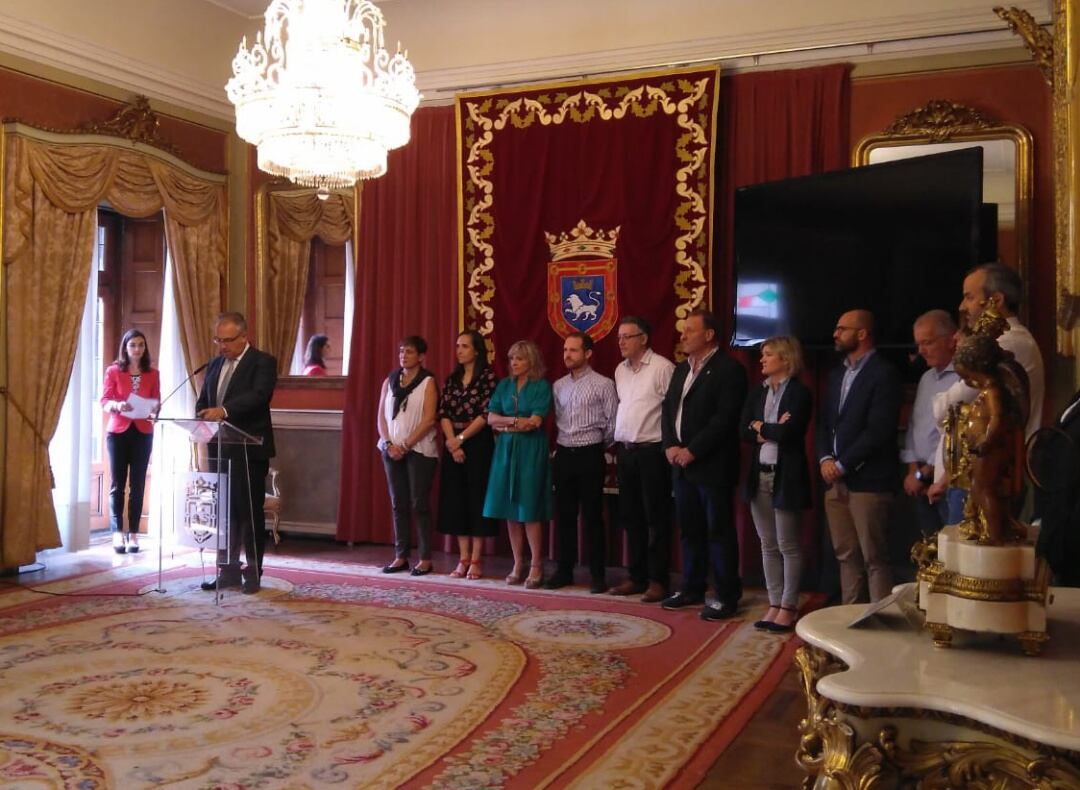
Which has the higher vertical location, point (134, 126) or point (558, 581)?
point (134, 126)

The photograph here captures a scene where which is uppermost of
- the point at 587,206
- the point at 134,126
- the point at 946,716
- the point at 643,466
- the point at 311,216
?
the point at 134,126

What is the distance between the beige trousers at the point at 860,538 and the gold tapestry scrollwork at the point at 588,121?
180cm

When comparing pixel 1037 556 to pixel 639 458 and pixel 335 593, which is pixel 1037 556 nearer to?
pixel 639 458

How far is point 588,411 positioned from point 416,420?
3.80 ft

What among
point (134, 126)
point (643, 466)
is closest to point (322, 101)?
point (643, 466)

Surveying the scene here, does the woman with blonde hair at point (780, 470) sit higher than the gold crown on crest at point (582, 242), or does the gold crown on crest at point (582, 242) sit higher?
the gold crown on crest at point (582, 242)

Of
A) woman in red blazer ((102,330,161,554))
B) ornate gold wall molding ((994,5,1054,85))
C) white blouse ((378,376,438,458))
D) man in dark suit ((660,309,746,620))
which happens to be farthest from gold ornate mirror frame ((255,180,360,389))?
ornate gold wall molding ((994,5,1054,85))

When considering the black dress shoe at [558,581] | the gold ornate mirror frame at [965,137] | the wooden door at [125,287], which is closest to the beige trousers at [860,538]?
the black dress shoe at [558,581]

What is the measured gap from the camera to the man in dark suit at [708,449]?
4.90 meters

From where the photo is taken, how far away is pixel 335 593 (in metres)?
5.42

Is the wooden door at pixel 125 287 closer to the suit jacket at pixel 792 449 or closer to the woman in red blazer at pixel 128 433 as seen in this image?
the woman in red blazer at pixel 128 433

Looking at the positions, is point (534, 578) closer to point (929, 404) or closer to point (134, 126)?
point (929, 404)

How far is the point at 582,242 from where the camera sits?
6320 mm

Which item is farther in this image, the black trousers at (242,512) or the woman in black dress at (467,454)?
the woman in black dress at (467,454)
